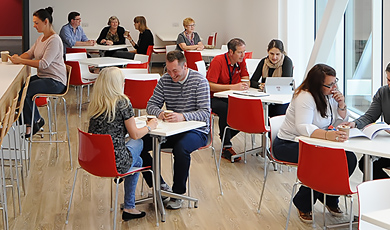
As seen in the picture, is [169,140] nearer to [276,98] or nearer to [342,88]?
[276,98]

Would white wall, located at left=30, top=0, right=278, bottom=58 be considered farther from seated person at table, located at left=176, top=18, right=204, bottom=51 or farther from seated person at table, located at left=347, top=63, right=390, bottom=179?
seated person at table, located at left=347, top=63, right=390, bottom=179

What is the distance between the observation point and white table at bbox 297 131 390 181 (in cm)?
381

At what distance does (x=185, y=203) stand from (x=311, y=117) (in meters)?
1.38

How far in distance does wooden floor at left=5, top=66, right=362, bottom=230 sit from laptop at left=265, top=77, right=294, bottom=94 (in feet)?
2.64

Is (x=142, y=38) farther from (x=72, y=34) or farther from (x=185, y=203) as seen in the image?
(x=185, y=203)

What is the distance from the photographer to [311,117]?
4508 mm

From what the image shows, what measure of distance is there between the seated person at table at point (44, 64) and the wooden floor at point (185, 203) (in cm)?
55

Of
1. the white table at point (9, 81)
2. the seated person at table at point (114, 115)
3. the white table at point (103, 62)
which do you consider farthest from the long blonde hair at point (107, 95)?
the white table at point (103, 62)

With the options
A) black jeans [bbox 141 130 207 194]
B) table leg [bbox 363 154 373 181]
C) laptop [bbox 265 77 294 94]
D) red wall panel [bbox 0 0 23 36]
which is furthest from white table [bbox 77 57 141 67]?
red wall panel [bbox 0 0 23 36]

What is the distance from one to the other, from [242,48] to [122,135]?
2527mm

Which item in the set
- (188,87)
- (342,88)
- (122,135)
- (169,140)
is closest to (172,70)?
(188,87)

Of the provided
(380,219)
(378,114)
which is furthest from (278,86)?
(380,219)

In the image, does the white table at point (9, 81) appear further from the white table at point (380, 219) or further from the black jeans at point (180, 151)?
the white table at point (380, 219)

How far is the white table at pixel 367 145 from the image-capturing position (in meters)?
3.81
